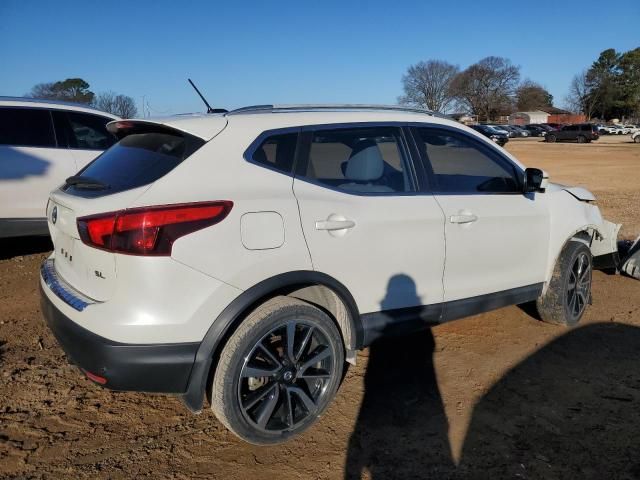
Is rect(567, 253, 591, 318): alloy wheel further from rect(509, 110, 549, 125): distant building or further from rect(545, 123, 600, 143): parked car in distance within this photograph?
rect(509, 110, 549, 125): distant building

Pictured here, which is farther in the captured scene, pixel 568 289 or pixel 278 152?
pixel 568 289

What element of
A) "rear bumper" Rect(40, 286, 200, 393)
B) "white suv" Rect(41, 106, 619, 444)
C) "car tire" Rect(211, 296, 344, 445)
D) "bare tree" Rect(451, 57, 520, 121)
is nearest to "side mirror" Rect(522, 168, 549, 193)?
"white suv" Rect(41, 106, 619, 444)

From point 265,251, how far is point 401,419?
135 centimetres

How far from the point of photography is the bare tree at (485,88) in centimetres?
9612

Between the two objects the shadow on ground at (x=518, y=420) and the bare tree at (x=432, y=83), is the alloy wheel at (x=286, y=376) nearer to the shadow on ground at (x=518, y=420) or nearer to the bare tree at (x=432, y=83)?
the shadow on ground at (x=518, y=420)

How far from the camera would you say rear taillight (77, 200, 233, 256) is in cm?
242

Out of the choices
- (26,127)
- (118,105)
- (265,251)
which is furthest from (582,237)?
(118,105)

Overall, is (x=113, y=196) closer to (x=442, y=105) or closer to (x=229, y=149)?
(x=229, y=149)

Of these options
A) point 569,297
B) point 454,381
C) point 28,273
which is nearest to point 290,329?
point 454,381

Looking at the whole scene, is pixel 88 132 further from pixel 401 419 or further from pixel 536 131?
pixel 536 131

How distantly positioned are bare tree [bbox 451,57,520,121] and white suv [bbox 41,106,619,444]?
326 feet

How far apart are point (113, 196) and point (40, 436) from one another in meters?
1.45

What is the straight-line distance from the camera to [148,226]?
242 centimetres

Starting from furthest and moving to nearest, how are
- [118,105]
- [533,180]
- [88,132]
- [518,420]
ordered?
1. [118,105]
2. [88,132]
3. [533,180]
4. [518,420]
